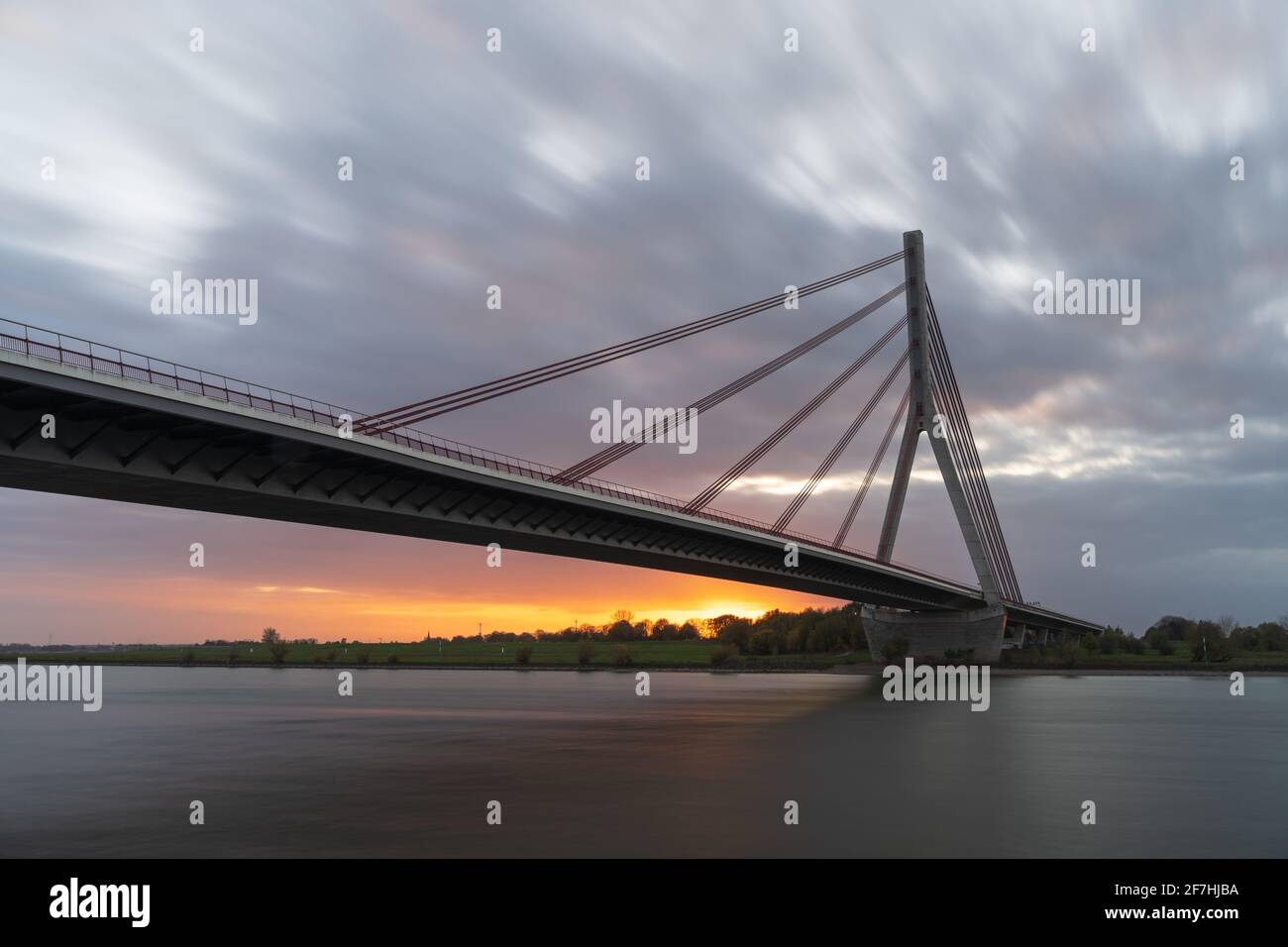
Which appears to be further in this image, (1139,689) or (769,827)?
(1139,689)

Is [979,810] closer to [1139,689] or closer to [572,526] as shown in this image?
[572,526]

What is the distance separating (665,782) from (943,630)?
77.2m

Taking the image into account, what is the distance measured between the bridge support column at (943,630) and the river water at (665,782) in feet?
121

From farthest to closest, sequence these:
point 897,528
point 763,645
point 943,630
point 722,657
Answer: point 763,645
point 722,657
point 943,630
point 897,528

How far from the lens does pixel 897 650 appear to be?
10200cm

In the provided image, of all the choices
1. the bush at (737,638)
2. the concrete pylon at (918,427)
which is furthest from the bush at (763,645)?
the concrete pylon at (918,427)

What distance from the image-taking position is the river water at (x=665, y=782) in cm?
2119

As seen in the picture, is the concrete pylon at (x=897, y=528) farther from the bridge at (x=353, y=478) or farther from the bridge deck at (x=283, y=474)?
the bridge deck at (x=283, y=474)

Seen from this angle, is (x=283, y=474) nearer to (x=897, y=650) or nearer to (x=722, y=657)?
(x=897, y=650)

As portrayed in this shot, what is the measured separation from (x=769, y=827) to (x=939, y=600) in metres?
75.7

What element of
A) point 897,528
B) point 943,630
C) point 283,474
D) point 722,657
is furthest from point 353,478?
point 722,657
